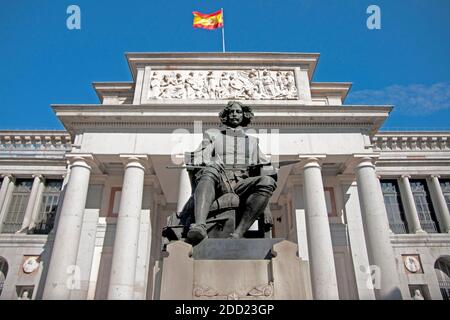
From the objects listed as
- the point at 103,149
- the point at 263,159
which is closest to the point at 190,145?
the point at 103,149

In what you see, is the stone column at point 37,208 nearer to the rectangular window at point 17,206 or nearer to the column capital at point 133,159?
the rectangular window at point 17,206

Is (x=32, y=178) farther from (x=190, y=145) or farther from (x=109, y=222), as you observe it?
(x=190, y=145)

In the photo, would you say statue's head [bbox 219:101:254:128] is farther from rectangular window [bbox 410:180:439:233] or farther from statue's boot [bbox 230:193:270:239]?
rectangular window [bbox 410:180:439:233]

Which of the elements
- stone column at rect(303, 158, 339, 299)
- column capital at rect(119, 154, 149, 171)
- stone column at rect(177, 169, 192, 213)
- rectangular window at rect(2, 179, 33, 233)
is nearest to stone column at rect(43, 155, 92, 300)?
column capital at rect(119, 154, 149, 171)

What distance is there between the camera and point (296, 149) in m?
20.0

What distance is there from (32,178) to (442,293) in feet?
104

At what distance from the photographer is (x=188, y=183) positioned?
61.5 ft

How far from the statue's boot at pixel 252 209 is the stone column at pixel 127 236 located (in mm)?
13669

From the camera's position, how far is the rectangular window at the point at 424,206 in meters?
25.8

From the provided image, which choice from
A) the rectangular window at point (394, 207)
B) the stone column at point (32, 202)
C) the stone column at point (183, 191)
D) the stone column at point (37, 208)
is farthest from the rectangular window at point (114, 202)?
the rectangular window at point (394, 207)

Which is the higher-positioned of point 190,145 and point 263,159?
point 190,145

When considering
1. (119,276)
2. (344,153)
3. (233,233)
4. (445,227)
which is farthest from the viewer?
(445,227)

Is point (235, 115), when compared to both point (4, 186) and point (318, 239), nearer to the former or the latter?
point (318, 239)

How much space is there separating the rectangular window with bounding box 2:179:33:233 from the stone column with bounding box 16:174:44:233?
28.4 inches
